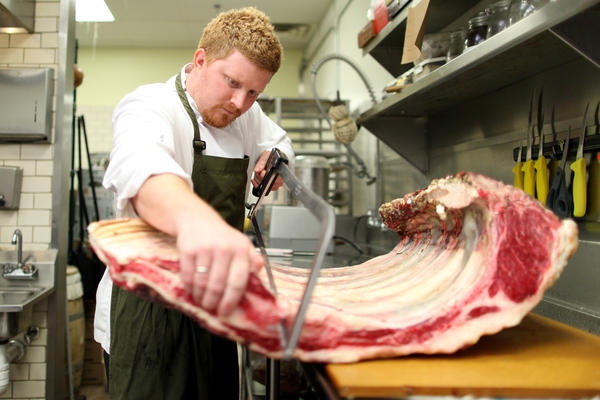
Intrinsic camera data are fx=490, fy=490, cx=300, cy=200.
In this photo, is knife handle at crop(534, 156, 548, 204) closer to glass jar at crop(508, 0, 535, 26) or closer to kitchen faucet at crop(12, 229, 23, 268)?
glass jar at crop(508, 0, 535, 26)

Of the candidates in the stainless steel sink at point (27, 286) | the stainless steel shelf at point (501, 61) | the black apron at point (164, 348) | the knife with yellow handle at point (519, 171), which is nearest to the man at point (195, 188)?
the black apron at point (164, 348)

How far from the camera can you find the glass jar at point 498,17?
63.4 inches

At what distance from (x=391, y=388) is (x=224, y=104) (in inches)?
39.0

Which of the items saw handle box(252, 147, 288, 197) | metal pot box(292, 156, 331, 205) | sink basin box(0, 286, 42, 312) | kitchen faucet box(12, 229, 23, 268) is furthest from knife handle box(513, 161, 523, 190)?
kitchen faucet box(12, 229, 23, 268)

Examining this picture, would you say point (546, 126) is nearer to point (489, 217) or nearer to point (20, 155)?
point (489, 217)

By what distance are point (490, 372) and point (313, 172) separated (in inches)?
119

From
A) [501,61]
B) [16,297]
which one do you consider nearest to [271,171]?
[501,61]

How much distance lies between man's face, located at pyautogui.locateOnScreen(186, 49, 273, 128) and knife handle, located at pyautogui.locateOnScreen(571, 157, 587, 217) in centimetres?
101

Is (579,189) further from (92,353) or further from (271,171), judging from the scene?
(92,353)

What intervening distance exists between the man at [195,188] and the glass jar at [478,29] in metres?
0.74

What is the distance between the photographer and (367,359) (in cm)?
87

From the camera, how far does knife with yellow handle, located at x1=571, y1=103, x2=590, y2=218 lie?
154cm

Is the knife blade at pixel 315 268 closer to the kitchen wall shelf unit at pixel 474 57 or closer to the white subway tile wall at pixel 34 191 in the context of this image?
the kitchen wall shelf unit at pixel 474 57

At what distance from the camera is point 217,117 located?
4.99 feet
